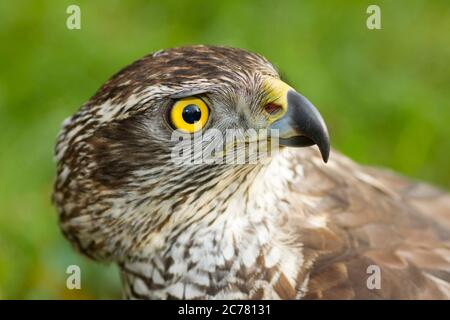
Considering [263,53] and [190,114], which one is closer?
[190,114]

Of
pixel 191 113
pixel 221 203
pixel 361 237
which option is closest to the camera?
pixel 191 113

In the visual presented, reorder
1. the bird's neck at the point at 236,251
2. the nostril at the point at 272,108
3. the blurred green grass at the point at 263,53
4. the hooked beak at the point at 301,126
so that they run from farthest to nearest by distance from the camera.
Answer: the blurred green grass at the point at 263,53, the bird's neck at the point at 236,251, the nostril at the point at 272,108, the hooked beak at the point at 301,126

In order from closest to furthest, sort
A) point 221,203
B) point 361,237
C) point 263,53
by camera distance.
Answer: point 221,203 < point 361,237 < point 263,53

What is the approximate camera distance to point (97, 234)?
4.39 metres

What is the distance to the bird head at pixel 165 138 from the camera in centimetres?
391

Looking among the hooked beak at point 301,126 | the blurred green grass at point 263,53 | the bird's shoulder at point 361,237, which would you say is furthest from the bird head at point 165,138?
the blurred green grass at point 263,53

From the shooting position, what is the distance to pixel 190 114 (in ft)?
12.9

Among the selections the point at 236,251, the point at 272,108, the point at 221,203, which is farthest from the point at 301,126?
the point at 236,251

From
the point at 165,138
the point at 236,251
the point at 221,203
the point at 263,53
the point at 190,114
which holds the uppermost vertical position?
the point at 263,53

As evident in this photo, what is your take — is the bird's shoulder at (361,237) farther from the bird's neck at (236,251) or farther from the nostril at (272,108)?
the nostril at (272,108)

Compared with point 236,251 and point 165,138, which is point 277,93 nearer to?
point 165,138

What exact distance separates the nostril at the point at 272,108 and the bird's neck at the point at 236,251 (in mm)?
373

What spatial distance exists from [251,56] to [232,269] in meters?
1.00

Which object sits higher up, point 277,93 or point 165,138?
point 277,93
